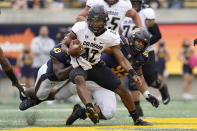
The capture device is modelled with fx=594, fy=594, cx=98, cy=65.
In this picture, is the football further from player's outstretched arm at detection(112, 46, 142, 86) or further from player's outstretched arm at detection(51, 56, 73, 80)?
player's outstretched arm at detection(51, 56, 73, 80)

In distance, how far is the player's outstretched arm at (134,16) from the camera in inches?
344

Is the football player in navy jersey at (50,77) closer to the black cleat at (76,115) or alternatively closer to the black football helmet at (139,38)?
the black cleat at (76,115)

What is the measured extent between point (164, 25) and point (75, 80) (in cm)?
1106

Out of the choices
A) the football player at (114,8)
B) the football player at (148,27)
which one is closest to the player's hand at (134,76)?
the football player at (114,8)

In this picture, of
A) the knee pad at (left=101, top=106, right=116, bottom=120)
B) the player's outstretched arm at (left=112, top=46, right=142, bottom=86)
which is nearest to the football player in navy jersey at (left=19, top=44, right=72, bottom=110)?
the knee pad at (left=101, top=106, right=116, bottom=120)

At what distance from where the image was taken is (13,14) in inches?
696

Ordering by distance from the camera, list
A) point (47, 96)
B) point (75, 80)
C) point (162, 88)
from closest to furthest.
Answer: point (75, 80) < point (47, 96) < point (162, 88)

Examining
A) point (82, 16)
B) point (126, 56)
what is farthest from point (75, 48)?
point (82, 16)

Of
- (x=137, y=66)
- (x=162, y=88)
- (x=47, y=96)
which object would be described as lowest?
(x=162, y=88)

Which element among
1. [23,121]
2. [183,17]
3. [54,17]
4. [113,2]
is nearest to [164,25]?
[183,17]

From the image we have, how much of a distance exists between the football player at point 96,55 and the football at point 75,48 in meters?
0.13

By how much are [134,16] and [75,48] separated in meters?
2.24

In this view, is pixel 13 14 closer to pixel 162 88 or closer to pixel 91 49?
pixel 162 88

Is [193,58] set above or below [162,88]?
below
